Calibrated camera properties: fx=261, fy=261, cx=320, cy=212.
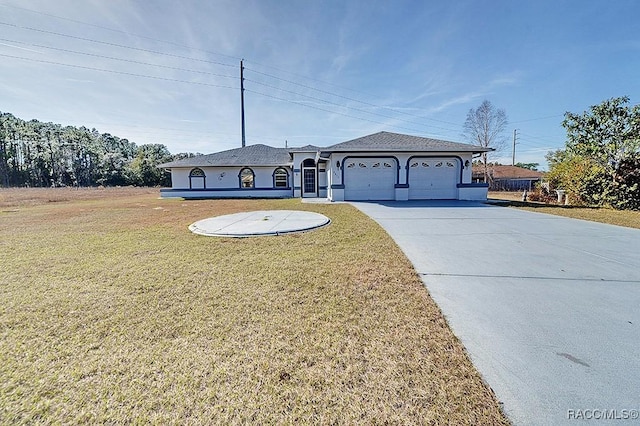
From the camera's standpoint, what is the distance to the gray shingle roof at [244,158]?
2150cm

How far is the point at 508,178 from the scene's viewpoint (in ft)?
113

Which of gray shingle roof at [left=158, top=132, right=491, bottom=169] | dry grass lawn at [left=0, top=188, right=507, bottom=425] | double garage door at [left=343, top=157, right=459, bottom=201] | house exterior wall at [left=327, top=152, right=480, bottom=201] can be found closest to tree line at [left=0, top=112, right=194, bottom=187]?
gray shingle roof at [left=158, top=132, right=491, bottom=169]

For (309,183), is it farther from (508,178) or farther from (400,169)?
(508,178)

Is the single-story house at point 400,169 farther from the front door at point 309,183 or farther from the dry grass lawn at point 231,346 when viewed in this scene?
the dry grass lawn at point 231,346

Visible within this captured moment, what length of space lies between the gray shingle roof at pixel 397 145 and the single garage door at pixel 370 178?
2.97 ft

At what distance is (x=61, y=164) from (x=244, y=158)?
5176 cm

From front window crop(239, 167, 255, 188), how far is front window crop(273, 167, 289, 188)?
72.7 inches

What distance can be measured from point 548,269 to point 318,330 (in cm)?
415

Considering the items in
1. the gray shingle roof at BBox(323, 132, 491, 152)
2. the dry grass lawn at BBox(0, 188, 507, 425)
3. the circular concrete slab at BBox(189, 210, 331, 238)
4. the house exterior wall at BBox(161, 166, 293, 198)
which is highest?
the gray shingle roof at BBox(323, 132, 491, 152)

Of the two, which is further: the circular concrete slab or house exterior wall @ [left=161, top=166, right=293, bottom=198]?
house exterior wall @ [left=161, top=166, right=293, bottom=198]

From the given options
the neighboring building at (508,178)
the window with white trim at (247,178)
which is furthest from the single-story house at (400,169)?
the neighboring building at (508,178)

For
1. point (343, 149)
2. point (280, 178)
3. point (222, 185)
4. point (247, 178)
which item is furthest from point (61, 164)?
A: point (343, 149)

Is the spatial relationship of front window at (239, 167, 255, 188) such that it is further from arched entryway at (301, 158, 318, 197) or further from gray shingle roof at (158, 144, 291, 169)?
arched entryway at (301, 158, 318, 197)

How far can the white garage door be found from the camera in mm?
15688
